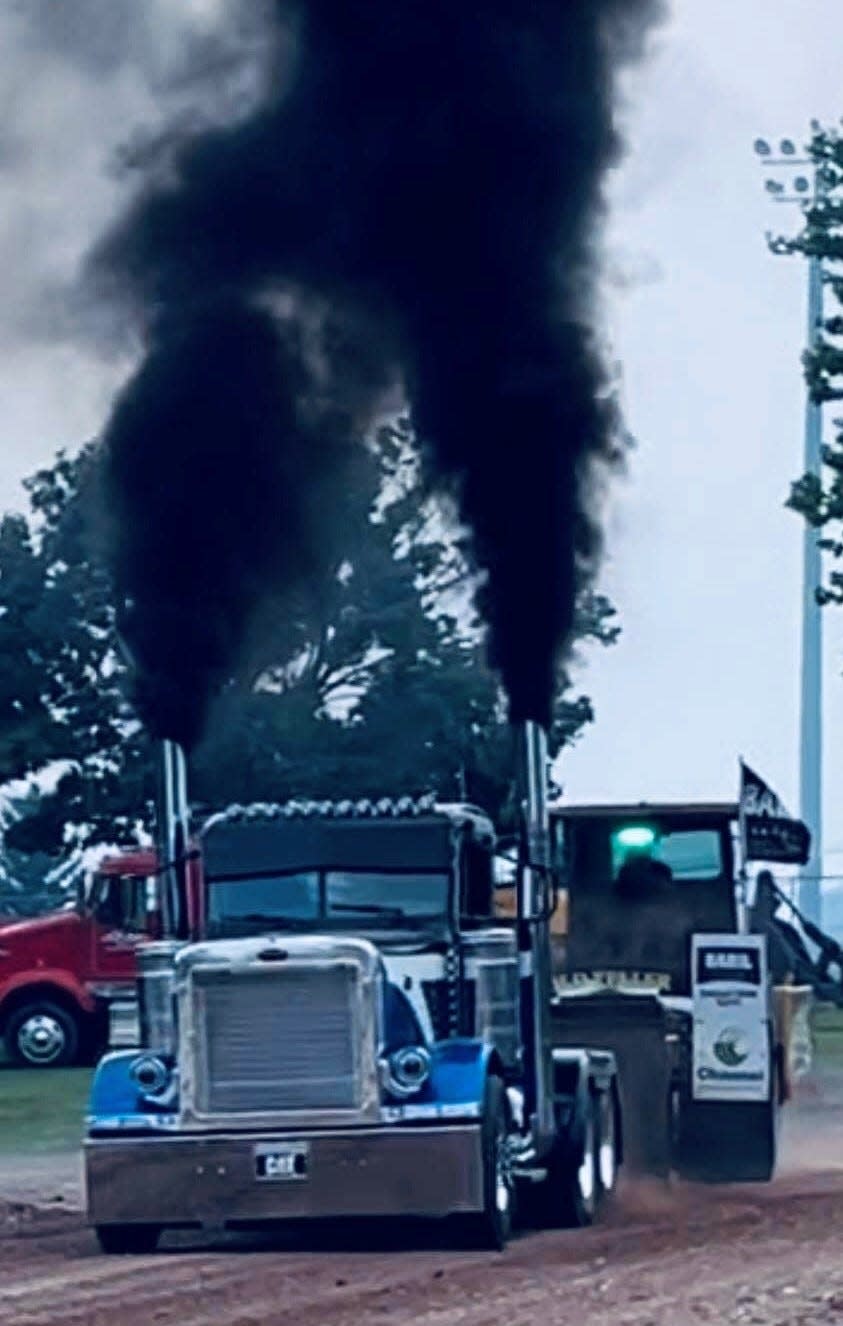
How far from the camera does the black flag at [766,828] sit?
2909 centimetres

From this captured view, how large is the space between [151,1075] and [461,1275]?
2649 mm

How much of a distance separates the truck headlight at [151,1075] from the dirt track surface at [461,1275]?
944mm

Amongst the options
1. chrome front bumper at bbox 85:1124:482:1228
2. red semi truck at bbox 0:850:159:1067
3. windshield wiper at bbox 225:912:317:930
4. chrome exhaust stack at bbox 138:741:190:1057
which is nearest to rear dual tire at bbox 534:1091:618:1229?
windshield wiper at bbox 225:912:317:930

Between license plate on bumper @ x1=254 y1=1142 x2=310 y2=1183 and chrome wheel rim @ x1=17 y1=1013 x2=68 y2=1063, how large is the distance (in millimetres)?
23585

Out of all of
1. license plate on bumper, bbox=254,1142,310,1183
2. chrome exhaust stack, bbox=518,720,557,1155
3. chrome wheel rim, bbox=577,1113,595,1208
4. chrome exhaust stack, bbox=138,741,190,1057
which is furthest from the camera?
chrome wheel rim, bbox=577,1113,595,1208

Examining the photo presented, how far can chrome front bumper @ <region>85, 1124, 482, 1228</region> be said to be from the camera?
20938 millimetres

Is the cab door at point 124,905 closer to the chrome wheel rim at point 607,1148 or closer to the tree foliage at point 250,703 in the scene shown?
the chrome wheel rim at point 607,1148

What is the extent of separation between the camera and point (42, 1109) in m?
37.0

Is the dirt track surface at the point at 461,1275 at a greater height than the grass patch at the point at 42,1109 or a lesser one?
greater

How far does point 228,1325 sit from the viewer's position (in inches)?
683

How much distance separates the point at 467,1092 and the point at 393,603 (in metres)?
27.1

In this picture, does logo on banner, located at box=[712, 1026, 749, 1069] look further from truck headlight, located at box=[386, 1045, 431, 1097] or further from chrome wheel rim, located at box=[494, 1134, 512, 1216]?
truck headlight, located at box=[386, 1045, 431, 1097]

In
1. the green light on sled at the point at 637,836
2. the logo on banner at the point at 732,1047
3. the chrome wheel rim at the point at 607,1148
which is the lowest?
the chrome wheel rim at the point at 607,1148

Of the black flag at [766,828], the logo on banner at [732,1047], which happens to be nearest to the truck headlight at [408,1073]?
the logo on banner at [732,1047]
